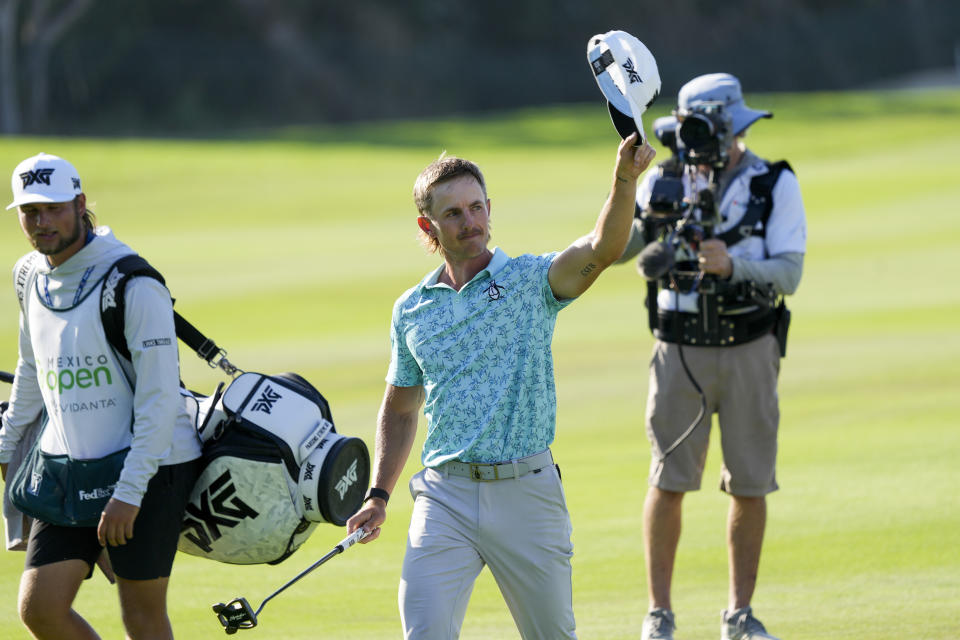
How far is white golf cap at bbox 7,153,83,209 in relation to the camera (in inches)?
185

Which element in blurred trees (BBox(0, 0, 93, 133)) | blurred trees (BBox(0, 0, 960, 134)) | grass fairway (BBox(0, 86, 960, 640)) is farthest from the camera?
blurred trees (BBox(0, 0, 960, 134))

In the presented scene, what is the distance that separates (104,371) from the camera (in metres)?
4.67

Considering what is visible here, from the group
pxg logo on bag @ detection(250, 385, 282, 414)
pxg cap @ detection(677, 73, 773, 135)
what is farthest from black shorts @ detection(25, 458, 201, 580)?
pxg cap @ detection(677, 73, 773, 135)

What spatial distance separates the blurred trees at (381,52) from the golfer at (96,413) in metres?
41.6

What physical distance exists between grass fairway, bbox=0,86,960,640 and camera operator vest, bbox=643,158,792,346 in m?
1.14

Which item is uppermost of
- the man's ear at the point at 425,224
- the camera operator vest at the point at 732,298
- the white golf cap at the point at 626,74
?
the white golf cap at the point at 626,74

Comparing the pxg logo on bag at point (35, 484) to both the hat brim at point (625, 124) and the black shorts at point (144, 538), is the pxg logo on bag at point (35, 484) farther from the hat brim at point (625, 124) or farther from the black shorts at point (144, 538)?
the hat brim at point (625, 124)

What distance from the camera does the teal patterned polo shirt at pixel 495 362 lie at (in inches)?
172

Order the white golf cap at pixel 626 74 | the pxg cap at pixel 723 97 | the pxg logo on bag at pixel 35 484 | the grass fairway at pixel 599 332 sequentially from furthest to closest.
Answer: the grass fairway at pixel 599 332 < the pxg cap at pixel 723 97 < the pxg logo on bag at pixel 35 484 < the white golf cap at pixel 626 74

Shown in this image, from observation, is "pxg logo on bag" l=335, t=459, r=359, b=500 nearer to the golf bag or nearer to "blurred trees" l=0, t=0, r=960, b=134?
the golf bag

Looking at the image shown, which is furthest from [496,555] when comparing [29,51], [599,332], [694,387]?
[29,51]

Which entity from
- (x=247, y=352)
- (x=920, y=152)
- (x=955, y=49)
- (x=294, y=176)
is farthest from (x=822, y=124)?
(x=955, y=49)

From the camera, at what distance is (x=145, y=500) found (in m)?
4.70

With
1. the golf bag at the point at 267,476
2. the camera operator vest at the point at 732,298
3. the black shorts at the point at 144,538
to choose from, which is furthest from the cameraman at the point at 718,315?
the black shorts at the point at 144,538
